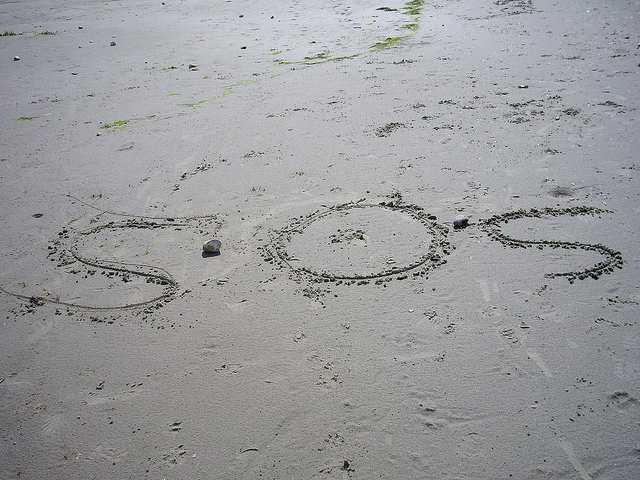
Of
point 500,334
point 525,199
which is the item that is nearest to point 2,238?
point 500,334

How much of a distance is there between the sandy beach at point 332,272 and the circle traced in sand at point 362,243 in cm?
3

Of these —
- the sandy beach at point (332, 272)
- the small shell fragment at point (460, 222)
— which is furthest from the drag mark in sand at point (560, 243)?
the small shell fragment at point (460, 222)

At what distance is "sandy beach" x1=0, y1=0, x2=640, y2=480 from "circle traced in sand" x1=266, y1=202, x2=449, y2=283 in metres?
0.03

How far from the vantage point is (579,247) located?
4410 millimetres

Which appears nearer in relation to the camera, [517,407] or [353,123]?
A: [517,407]

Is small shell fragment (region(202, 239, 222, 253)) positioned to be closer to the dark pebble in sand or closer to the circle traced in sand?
the dark pebble in sand

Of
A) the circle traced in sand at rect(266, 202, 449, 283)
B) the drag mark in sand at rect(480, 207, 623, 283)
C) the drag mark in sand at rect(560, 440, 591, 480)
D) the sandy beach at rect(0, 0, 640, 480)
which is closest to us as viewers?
the drag mark in sand at rect(560, 440, 591, 480)

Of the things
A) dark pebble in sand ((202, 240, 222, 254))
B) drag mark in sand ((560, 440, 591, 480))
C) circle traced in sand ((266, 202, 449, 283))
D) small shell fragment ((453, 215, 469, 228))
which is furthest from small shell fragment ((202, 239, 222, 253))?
drag mark in sand ((560, 440, 591, 480))

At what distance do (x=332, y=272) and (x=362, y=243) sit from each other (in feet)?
1.71

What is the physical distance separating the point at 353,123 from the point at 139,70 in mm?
5472

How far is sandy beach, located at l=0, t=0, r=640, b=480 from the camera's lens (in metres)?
2.97

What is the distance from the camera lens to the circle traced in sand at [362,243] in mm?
4375

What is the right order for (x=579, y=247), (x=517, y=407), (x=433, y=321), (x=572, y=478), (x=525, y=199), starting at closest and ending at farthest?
(x=572, y=478) → (x=517, y=407) → (x=433, y=321) → (x=579, y=247) → (x=525, y=199)

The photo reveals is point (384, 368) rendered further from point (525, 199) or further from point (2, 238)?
point (2, 238)
